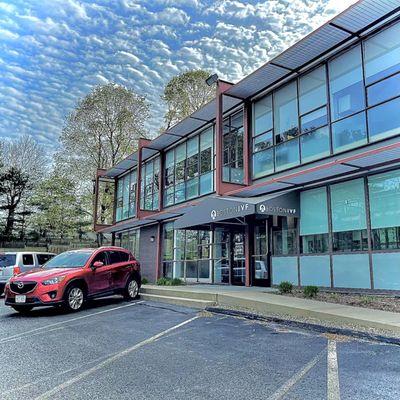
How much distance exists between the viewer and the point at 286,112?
1334 cm

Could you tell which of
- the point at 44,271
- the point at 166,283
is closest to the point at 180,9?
the point at 166,283

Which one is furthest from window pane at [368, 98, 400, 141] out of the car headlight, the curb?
the car headlight

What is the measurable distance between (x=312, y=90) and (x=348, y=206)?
13.2 feet

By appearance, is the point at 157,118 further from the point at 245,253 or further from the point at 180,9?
the point at 245,253

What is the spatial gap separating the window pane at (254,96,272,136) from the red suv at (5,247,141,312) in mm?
6606

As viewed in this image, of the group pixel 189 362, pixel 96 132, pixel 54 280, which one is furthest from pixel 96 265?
pixel 96 132

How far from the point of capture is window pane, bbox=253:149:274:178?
13688mm

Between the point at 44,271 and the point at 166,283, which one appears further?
the point at 166,283

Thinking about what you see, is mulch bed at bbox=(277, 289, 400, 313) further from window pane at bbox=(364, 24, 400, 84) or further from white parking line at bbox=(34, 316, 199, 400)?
window pane at bbox=(364, 24, 400, 84)

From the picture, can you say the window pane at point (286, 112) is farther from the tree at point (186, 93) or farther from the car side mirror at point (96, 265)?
the tree at point (186, 93)

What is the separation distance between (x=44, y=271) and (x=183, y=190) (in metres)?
A: 9.46

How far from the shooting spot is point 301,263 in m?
12.1

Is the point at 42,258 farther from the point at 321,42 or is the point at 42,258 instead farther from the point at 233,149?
the point at 321,42

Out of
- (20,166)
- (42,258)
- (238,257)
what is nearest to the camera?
(238,257)
